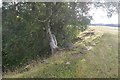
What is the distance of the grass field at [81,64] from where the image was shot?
47.8 feet

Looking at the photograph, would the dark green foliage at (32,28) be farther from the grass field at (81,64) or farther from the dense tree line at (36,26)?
the grass field at (81,64)

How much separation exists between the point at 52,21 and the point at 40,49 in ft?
9.61

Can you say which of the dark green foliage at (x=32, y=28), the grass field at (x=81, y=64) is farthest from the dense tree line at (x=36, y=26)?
the grass field at (x=81, y=64)

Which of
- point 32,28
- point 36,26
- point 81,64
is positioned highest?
point 36,26

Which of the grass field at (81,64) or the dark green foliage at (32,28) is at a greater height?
the dark green foliage at (32,28)

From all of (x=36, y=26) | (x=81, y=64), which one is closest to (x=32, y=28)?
(x=36, y=26)

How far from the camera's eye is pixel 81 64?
15.4 metres

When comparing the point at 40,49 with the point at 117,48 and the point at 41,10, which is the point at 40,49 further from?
the point at 117,48

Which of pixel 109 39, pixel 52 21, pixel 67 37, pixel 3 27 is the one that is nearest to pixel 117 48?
pixel 109 39

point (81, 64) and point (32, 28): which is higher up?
point (32, 28)

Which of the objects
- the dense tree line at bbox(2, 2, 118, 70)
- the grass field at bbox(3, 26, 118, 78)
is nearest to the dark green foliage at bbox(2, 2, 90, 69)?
the dense tree line at bbox(2, 2, 118, 70)

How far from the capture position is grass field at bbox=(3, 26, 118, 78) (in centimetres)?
1455

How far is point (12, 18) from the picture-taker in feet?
60.4

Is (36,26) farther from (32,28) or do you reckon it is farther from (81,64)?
(81,64)
